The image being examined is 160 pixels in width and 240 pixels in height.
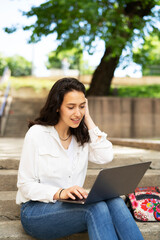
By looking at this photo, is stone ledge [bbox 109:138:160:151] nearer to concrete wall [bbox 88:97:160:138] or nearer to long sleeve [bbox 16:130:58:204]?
long sleeve [bbox 16:130:58:204]

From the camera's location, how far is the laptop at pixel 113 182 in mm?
2043

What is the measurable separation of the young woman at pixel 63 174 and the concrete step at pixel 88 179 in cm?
78

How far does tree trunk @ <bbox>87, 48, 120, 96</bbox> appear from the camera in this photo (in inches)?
375

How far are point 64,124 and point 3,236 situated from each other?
1053 mm

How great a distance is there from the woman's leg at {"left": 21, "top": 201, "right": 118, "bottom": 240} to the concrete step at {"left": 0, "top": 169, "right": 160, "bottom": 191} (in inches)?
41.1

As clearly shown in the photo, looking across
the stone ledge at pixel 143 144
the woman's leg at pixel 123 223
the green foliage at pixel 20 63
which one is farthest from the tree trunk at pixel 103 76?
the green foliage at pixel 20 63

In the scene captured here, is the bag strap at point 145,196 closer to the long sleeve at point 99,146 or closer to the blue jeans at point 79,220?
the long sleeve at point 99,146

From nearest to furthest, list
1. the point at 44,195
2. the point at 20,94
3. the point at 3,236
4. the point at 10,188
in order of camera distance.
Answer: the point at 44,195 → the point at 3,236 → the point at 10,188 → the point at 20,94

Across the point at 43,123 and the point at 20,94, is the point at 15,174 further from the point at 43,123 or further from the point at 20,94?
the point at 20,94

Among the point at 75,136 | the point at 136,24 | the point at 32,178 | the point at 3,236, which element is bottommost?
the point at 3,236

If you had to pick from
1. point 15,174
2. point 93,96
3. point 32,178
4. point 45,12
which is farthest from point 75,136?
point 93,96

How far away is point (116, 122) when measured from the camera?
32.3 feet

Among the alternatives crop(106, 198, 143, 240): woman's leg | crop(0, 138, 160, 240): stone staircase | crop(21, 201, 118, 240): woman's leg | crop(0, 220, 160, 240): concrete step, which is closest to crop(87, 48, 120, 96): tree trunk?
crop(0, 138, 160, 240): stone staircase

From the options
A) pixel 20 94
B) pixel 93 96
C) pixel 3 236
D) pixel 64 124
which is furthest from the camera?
pixel 20 94
